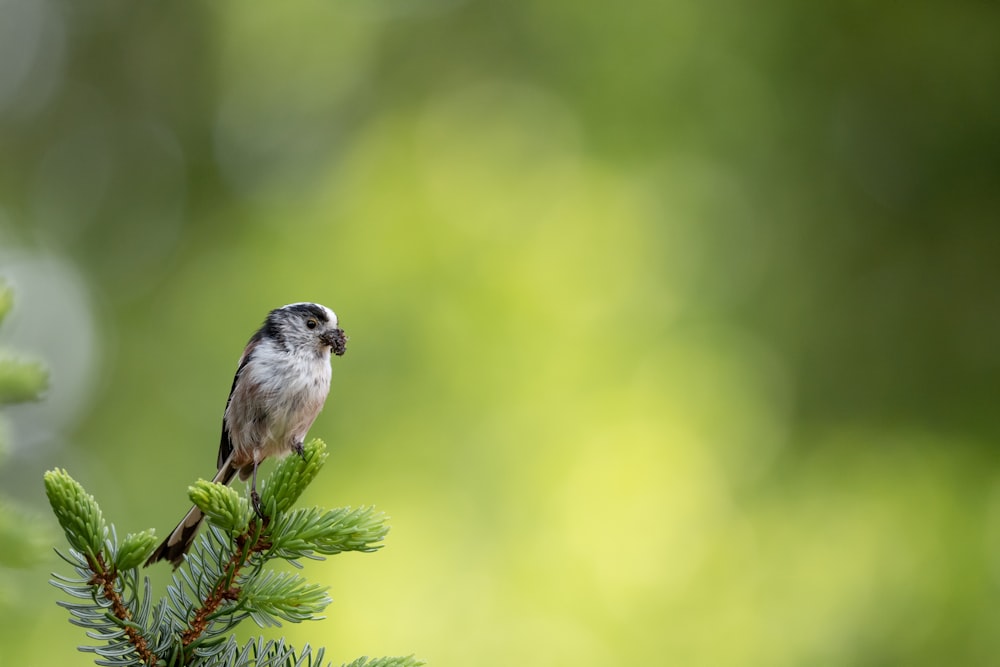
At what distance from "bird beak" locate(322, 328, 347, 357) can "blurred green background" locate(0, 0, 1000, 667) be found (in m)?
2.64

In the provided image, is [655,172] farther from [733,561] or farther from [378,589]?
[378,589]

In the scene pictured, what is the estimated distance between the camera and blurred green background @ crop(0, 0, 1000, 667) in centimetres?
500

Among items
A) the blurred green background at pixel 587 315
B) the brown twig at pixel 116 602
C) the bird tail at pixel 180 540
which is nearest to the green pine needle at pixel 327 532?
the brown twig at pixel 116 602

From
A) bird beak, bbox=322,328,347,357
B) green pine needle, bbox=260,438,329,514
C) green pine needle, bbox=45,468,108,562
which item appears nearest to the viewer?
green pine needle, bbox=45,468,108,562

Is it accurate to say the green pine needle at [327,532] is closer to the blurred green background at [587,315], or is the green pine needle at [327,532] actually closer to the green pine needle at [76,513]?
the green pine needle at [76,513]

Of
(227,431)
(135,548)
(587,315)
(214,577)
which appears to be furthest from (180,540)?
(587,315)

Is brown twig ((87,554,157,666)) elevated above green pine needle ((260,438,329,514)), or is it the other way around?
green pine needle ((260,438,329,514))

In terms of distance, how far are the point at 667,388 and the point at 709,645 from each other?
4.63 feet

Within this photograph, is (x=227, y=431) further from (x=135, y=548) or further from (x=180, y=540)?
(x=135, y=548)

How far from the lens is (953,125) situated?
236 inches

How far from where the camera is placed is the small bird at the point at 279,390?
2443 mm

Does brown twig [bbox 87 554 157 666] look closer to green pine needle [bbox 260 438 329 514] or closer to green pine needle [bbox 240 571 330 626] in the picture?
green pine needle [bbox 240 571 330 626]

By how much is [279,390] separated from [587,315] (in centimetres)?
339

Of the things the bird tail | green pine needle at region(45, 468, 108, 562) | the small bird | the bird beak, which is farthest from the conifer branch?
the bird beak
